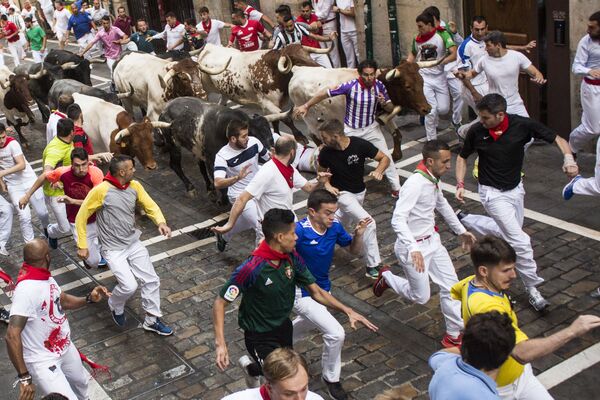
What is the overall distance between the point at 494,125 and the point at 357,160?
1.63m

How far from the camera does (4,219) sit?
1119 centimetres

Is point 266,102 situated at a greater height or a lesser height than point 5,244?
greater

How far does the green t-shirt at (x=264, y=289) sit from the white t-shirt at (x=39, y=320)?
148 cm

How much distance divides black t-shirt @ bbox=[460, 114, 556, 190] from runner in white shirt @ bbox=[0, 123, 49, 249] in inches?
231

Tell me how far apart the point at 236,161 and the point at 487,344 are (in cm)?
601

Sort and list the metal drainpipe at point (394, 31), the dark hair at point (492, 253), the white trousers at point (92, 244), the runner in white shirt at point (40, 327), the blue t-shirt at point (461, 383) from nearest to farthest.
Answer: the blue t-shirt at point (461, 383), the dark hair at point (492, 253), the runner in white shirt at point (40, 327), the white trousers at point (92, 244), the metal drainpipe at point (394, 31)

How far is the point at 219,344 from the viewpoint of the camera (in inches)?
251

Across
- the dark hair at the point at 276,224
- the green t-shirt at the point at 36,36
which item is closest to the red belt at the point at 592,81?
the dark hair at the point at 276,224

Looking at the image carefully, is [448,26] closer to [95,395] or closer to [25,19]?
[95,395]

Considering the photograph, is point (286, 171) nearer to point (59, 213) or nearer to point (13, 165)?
point (59, 213)

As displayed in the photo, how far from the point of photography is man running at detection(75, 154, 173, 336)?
8664 mm

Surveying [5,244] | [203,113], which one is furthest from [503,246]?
[5,244]

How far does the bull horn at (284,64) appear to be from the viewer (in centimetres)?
1374

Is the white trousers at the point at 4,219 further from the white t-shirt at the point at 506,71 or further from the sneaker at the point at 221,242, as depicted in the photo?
the white t-shirt at the point at 506,71
